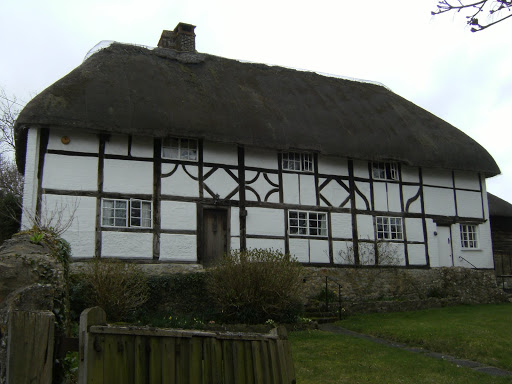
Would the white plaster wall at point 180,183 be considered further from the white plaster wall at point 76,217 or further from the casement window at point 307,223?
the casement window at point 307,223

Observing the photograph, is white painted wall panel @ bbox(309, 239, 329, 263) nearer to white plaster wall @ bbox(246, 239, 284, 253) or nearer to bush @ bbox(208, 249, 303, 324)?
white plaster wall @ bbox(246, 239, 284, 253)

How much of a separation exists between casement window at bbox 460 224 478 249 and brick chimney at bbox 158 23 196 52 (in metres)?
12.9

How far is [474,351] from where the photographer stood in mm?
10266

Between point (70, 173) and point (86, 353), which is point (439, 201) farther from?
point (86, 353)

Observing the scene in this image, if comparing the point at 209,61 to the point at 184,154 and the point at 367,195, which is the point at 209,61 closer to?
the point at 184,154

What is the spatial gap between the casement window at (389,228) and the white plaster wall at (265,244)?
4.05 meters

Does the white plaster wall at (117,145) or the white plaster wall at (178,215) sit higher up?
the white plaster wall at (117,145)

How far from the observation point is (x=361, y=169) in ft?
62.4

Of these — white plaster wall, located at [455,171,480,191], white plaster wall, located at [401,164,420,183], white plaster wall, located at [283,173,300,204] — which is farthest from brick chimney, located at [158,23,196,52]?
white plaster wall, located at [455,171,480,191]

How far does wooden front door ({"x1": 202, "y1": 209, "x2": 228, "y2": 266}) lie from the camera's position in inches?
639

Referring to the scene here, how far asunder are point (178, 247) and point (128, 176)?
2571 mm

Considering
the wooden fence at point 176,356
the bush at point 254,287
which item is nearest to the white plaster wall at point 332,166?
the bush at point 254,287

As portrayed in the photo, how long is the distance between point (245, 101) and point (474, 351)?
1071 centimetres

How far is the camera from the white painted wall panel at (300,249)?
17.3 m
